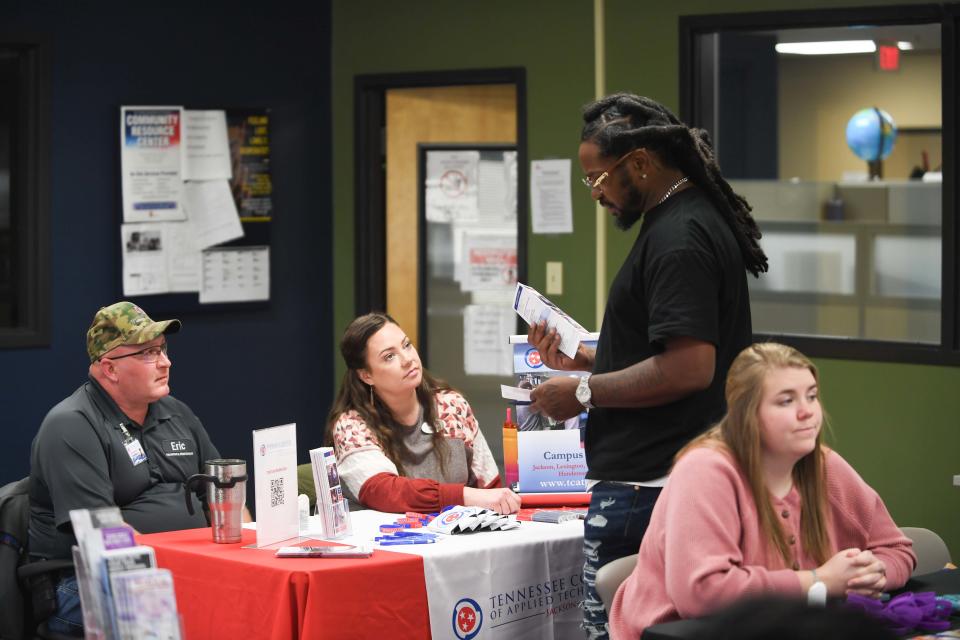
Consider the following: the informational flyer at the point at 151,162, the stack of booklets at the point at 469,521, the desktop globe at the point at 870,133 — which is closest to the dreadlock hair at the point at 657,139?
the stack of booklets at the point at 469,521

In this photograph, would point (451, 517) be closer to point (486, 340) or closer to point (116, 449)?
point (116, 449)

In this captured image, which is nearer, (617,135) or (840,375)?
(617,135)

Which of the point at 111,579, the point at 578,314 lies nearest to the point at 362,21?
the point at 578,314

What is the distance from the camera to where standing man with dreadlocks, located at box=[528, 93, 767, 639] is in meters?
2.71

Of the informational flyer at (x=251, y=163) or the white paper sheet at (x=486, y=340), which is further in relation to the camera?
the white paper sheet at (x=486, y=340)

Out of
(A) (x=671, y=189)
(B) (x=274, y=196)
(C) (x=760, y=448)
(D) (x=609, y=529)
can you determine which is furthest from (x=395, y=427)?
(B) (x=274, y=196)

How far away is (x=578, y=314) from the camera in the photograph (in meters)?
5.77

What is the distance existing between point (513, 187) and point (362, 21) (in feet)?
3.55

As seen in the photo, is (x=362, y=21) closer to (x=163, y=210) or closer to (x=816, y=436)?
(x=163, y=210)

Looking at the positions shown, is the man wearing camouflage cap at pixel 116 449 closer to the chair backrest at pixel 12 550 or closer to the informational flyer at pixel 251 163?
the chair backrest at pixel 12 550

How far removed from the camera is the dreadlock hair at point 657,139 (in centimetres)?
282

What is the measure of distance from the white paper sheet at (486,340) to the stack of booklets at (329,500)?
3248 mm

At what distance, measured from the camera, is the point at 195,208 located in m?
5.86

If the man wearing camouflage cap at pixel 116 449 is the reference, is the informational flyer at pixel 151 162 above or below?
above
